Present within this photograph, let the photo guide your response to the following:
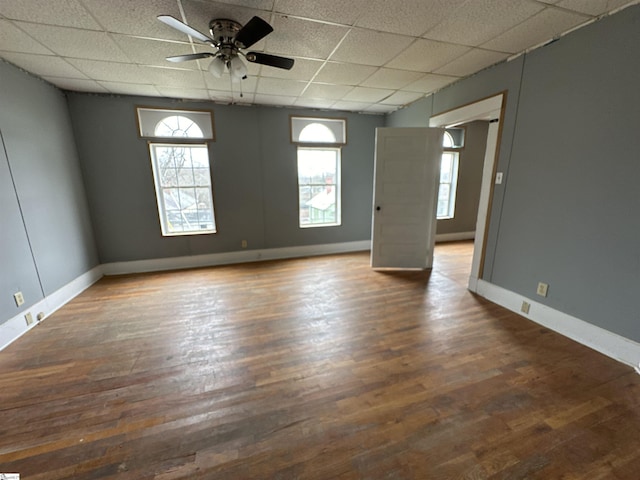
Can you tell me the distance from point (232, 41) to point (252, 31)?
30 cm

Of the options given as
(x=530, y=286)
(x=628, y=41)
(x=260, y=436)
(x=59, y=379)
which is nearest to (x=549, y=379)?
(x=530, y=286)

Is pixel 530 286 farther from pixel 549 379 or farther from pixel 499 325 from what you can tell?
pixel 549 379

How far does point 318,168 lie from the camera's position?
182 inches

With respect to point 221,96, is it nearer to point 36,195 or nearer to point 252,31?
point 252,31

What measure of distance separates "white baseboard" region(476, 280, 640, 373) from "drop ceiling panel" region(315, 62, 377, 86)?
2.81 m

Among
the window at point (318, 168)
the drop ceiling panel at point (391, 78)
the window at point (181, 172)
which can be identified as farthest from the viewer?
the window at point (318, 168)

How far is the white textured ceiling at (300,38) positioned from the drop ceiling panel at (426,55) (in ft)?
0.03

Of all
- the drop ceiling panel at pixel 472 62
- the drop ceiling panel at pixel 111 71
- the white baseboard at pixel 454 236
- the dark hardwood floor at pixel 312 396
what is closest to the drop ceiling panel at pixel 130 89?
the drop ceiling panel at pixel 111 71

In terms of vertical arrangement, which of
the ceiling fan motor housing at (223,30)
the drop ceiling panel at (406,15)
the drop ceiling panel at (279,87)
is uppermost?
the drop ceiling panel at (279,87)

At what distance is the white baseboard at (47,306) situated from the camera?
7.29ft

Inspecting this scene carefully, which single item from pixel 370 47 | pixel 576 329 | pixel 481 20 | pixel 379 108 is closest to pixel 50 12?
pixel 370 47

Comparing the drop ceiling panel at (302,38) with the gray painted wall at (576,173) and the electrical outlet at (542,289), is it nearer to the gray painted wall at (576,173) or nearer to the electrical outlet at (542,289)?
the gray painted wall at (576,173)

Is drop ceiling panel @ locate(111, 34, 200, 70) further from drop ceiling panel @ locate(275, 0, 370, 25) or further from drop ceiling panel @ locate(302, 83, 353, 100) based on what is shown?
drop ceiling panel @ locate(302, 83, 353, 100)

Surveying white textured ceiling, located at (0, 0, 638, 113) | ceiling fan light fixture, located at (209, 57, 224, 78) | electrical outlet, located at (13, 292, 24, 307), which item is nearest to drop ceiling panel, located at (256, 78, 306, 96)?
white textured ceiling, located at (0, 0, 638, 113)
